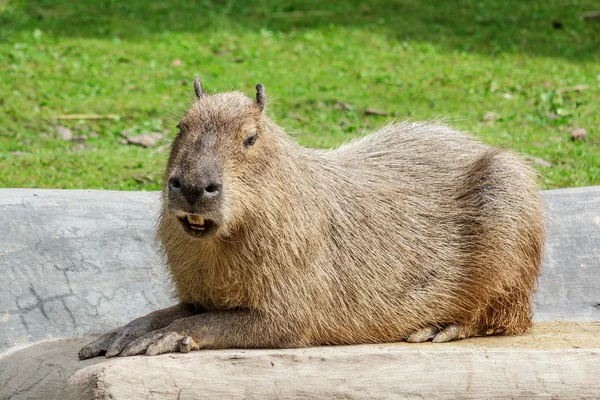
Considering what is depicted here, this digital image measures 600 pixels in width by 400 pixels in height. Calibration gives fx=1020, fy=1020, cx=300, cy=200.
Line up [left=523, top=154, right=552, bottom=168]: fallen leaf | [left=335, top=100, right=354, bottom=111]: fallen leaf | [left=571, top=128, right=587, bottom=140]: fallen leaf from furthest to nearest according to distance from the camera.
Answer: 1. [left=335, top=100, right=354, bottom=111]: fallen leaf
2. [left=571, top=128, right=587, bottom=140]: fallen leaf
3. [left=523, top=154, right=552, bottom=168]: fallen leaf

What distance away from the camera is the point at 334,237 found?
416 cm

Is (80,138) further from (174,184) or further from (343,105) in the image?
(174,184)

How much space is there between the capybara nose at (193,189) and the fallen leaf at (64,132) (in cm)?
441

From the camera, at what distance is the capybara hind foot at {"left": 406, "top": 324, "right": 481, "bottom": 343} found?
4324 millimetres

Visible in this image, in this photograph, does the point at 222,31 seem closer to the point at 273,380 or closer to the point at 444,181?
the point at 444,181

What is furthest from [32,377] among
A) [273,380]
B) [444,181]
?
[444,181]

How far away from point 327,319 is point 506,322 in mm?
912

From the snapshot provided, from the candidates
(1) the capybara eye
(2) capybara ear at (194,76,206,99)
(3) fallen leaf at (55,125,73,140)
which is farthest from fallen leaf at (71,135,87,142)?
(1) the capybara eye

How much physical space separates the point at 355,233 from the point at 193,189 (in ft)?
3.38

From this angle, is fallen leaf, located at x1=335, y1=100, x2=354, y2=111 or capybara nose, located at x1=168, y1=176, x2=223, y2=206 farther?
fallen leaf, located at x1=335, y1=100, x2=354, y2=111

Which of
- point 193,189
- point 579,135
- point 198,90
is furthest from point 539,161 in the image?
point 193,189

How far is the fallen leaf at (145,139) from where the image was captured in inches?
296

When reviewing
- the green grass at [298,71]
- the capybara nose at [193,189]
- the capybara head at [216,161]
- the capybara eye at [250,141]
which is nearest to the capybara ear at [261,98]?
the capybara head at [216,161]

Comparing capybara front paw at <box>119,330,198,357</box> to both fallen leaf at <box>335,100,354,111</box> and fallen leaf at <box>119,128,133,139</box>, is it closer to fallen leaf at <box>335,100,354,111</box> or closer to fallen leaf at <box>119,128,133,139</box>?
fallen leaf at <box>119,128,133,139</box>
